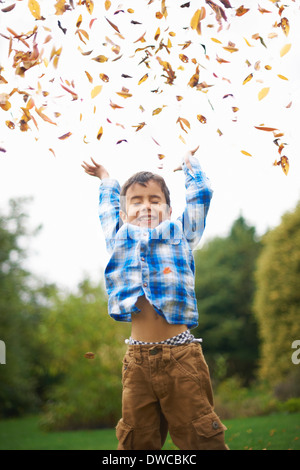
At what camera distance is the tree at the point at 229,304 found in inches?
567

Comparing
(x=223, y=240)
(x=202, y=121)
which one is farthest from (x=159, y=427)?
(x=223, y=240)

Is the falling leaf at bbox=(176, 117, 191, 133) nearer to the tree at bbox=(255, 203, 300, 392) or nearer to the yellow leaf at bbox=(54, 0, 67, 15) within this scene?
the yellow leaf at bbox=(54, 0, 67, 15)

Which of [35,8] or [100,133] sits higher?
[35,8]

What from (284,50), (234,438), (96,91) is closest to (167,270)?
(96,91)

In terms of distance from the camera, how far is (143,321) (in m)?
2.47

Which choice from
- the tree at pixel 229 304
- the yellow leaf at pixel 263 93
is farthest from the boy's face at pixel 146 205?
the tree at pixel 229 304

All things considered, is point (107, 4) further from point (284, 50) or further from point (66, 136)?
point (284, 50)

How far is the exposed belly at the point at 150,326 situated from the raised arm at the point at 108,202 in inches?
16.3

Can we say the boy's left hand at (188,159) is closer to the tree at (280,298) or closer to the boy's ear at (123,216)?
the boy's ear at (123,216)

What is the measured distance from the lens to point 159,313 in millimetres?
2406

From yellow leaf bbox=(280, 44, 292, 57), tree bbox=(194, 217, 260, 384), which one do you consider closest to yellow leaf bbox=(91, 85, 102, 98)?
yellow leaf bbox=(280, 44, 292, 57)

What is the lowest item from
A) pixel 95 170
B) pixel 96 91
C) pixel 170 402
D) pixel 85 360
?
pixel 170 402

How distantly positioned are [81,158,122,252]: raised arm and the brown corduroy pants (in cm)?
69

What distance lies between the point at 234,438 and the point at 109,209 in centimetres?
299
